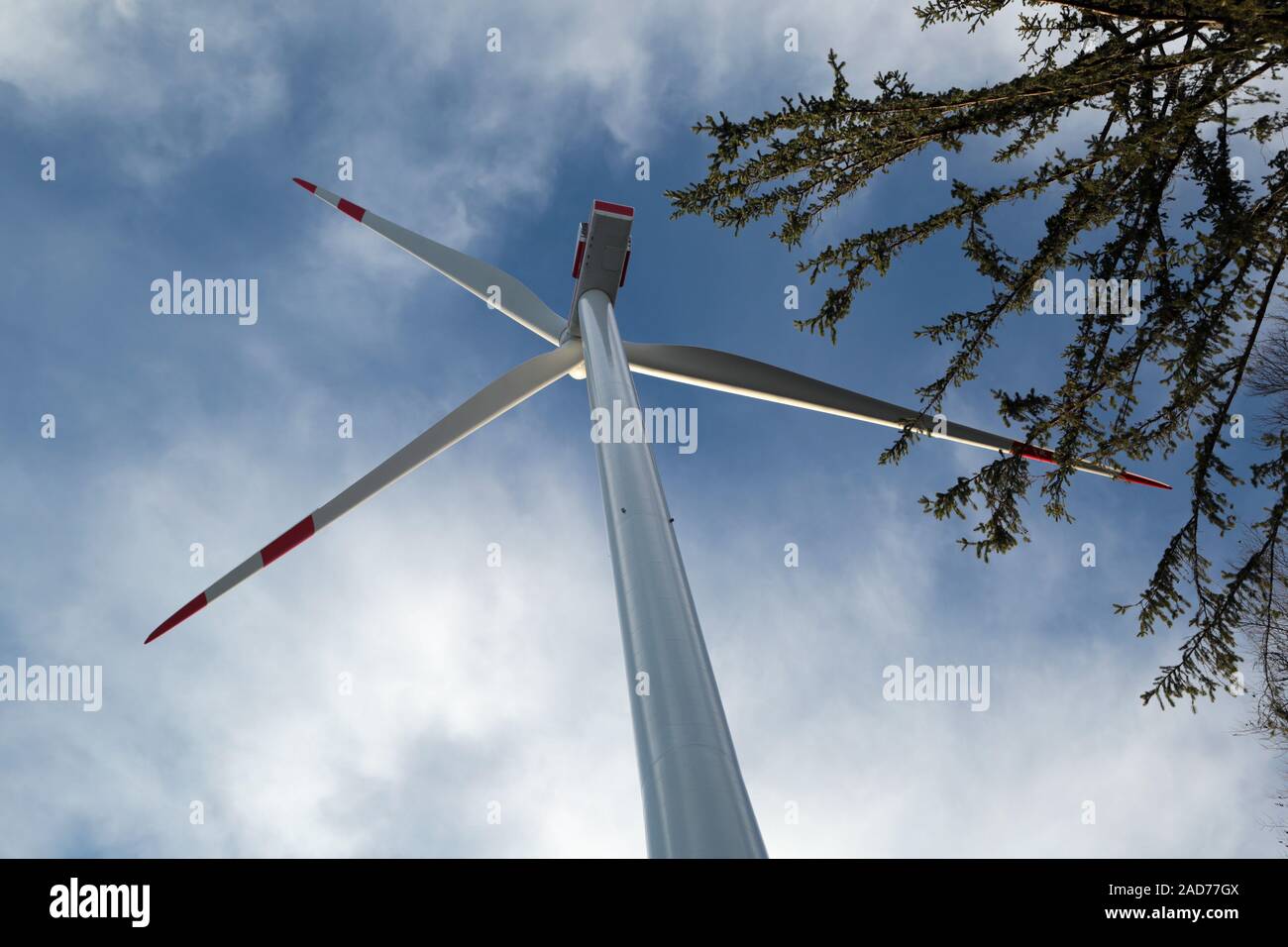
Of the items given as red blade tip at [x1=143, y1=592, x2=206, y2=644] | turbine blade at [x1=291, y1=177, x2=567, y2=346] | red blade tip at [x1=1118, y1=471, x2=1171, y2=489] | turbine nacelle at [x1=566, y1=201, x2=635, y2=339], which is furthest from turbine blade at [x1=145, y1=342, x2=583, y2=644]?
red blade tip at [x1=1118, y1=471, x2=1171, y2=489]

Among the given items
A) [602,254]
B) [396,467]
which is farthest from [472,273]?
[396,467]

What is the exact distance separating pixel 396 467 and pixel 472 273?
14.7 feet

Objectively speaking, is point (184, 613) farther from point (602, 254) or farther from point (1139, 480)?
point (1139, 480)

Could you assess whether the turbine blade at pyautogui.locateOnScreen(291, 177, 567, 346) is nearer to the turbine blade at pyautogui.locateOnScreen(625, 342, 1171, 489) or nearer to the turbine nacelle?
the turbine nacelle

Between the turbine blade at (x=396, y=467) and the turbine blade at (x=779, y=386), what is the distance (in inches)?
59.8

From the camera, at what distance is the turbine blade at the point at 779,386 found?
10039 millimetres

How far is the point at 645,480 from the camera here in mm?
5613
